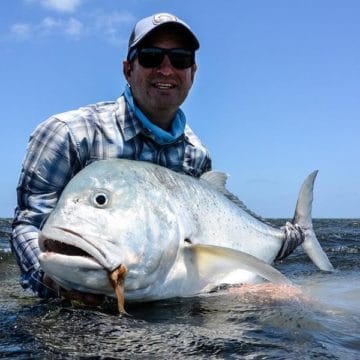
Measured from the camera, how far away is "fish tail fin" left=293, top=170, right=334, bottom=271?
5.46 m

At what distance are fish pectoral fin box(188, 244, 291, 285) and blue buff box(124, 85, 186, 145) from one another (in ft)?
4.10

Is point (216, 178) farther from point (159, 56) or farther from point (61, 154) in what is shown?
point (61, 154)

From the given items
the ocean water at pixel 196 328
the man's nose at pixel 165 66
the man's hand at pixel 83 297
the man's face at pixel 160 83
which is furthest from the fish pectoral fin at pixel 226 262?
the man's nose at pixel 165 66

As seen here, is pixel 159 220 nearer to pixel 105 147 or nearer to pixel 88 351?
pixel 88 351

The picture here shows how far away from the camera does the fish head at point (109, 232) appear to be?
279 centimetres

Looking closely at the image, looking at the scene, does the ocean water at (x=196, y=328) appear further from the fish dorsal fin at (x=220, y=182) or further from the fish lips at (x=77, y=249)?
the fish dorsal fin at (x=220, y=182)

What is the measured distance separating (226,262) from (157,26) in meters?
1.80

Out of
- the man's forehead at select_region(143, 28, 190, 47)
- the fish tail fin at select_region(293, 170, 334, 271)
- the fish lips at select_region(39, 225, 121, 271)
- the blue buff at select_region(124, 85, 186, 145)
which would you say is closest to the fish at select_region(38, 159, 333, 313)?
the fish lips at select_region(39, 225, 121, 271)

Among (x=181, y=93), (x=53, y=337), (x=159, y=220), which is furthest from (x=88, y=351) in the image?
(x=181, y=93)

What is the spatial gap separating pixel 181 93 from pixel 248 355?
8.06 feet

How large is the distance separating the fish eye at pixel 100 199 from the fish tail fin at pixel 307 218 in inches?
114

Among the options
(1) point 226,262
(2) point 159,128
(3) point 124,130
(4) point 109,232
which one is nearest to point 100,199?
(4) point 109,232

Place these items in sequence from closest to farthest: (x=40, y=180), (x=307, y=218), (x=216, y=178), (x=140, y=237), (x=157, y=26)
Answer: (x=140, y=237), (x=40, y=180), (x=157, y=26), (x=216, y=178), (x=307, y=218)

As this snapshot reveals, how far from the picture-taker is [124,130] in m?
4.29
